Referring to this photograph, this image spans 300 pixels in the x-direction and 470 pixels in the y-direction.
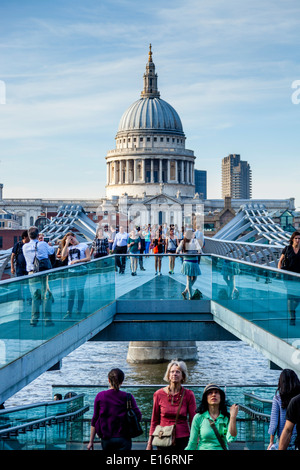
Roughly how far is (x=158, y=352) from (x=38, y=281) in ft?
82.7

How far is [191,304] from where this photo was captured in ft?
55.8

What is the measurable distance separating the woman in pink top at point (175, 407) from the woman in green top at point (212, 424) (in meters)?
0.27

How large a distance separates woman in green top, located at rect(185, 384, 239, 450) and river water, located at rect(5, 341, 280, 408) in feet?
73.1

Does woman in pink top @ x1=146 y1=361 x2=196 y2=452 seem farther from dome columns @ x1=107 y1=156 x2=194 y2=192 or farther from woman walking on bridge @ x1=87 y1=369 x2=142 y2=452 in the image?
dome columns @ x1=107 y1=156 x2=194 y2=192

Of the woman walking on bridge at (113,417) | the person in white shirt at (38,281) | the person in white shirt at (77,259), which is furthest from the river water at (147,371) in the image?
the woman walking on bridge at (113,417)

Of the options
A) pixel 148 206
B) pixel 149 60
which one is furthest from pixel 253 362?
pixel 149 60

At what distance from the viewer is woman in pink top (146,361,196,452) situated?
6625 mm

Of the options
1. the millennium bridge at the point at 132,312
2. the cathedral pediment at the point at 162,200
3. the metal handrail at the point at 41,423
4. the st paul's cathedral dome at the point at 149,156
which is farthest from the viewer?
the st paul's cathedral dome at the point at 149,156

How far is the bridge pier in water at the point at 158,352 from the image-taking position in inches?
1389

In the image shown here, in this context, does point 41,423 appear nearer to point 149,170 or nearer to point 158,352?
point 158,352

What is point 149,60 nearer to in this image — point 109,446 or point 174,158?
point 174,158

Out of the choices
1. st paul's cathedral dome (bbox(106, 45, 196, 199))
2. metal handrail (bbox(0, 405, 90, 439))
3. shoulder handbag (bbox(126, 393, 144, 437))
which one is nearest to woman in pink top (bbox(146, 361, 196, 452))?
shoulder handbag (bbox(126, 393, 144, 437))

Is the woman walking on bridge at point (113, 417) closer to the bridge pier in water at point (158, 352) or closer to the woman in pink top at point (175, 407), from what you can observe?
the woman in pink top at point (175, 407)
